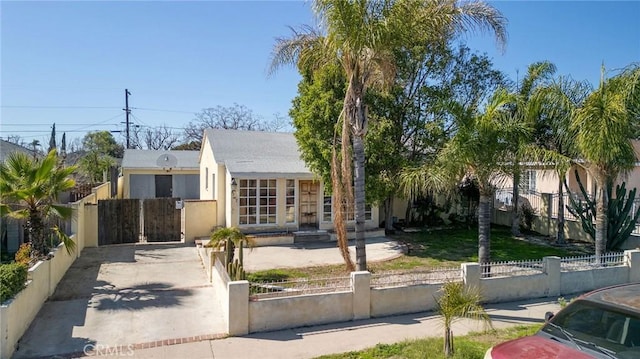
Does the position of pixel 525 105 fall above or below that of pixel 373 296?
above

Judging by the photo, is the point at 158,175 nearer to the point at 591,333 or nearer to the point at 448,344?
the point at 448,344

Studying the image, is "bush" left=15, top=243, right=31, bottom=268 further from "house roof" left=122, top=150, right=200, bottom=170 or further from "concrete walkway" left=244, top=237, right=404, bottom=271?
"house roof" left=122, top=150, right=200, bottom=170

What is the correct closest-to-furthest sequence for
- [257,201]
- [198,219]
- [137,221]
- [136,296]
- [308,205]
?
[136,296]
[137,221]
[198,219]
[257,201]
[308,205]

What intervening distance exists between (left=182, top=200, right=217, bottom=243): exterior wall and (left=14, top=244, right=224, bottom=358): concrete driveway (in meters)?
3.18

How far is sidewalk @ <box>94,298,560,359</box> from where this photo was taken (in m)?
7.27

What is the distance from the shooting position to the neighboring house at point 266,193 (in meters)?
17.1

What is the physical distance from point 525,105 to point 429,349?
8707mm

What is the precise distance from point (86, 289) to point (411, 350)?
8.43m

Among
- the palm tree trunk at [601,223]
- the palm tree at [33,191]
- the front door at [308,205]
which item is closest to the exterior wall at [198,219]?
the front door at [308,205]

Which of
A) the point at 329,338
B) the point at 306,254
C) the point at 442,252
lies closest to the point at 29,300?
the point at 329,338

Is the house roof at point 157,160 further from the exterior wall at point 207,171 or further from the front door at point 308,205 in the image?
the front door at point 308,205

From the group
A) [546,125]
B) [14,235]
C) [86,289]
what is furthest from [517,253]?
[14,235]

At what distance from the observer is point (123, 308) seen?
9.34 meters

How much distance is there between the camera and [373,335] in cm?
817
